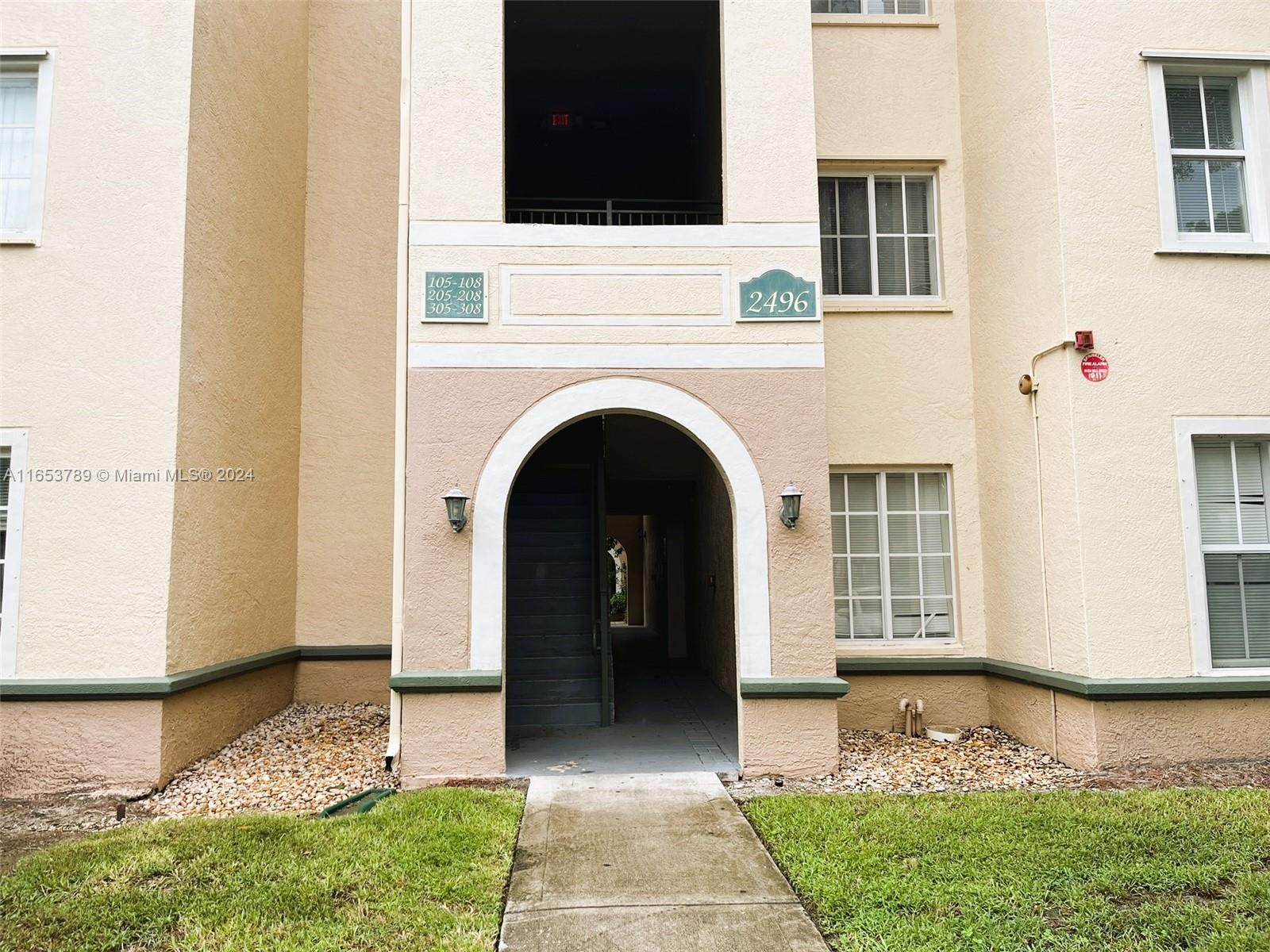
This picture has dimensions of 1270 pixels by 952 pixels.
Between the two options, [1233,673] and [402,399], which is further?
[402,399]

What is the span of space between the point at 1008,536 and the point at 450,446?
208 inches

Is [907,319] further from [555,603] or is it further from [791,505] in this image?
[555,603]

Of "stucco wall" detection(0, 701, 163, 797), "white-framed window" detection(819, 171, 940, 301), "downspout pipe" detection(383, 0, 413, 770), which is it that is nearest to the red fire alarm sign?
"white-framed window" detection(819, 171, 940, 301)

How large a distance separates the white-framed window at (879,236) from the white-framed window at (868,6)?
1.90m

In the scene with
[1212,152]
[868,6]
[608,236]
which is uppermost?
[868,6]

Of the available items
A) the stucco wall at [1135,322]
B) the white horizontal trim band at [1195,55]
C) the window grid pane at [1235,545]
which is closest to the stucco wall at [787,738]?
the stucco wall at [1135,322]

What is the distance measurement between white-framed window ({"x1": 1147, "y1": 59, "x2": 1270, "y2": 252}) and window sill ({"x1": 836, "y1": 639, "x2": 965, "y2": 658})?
4203 millimetres

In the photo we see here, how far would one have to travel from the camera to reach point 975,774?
22.5 feet

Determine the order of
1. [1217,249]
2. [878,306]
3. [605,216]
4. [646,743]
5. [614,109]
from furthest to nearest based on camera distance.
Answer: [614,109] < [605,216] < [878,306] < [646,743] < [1217,249]

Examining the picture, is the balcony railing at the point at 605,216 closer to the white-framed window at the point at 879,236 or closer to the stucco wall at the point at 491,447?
the white-framed window at the point at 879,236

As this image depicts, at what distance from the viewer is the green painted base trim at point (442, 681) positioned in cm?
663

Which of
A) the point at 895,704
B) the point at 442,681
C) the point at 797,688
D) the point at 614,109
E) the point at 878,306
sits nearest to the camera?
the point at 442,681

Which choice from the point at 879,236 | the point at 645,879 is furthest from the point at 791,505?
the point at 879,236

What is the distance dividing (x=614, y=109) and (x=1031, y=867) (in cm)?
1084
